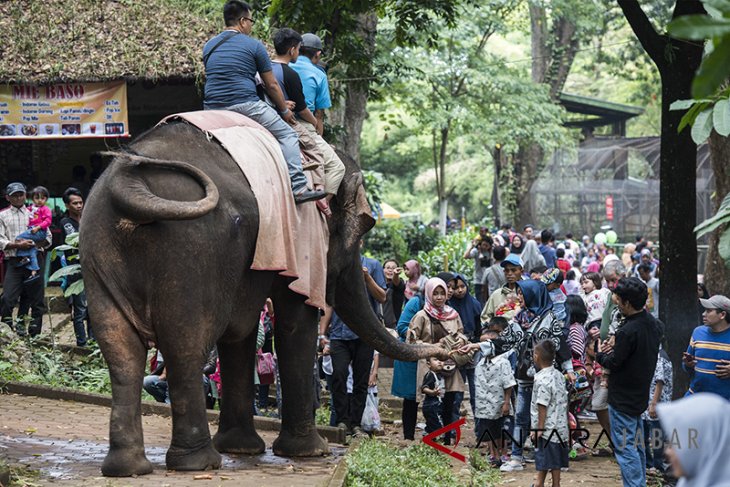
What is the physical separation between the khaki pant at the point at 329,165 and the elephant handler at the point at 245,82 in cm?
38

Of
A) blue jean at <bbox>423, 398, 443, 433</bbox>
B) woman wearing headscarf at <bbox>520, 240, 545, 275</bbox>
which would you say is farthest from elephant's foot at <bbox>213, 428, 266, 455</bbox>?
→ woman wearing headscarf at <bbox>520, 240, 545, 275</bbox>

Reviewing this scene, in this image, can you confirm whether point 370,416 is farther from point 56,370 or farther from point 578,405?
point 56,370

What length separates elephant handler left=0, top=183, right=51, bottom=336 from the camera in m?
14.1

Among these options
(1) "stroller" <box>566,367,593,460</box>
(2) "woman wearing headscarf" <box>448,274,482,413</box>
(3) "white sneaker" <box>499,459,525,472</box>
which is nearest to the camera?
(3) "white sneaker" <box>499,459,525,472</box>

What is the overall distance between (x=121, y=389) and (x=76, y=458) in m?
1.11

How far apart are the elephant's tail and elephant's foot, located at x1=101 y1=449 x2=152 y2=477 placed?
1454 mm

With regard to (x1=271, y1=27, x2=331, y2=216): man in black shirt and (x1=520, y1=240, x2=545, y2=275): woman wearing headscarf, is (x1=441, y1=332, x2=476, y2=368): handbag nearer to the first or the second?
(x1=271, y1=27, x2=331, y2=216): man in black shirt

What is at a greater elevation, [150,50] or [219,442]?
[150,50]

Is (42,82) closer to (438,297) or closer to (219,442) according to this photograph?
(438,297)

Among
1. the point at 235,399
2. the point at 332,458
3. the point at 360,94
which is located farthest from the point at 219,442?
the point at 360,94

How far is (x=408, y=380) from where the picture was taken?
1179 centimetres

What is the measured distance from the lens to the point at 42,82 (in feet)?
56.3

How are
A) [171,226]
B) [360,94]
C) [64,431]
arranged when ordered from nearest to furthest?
[171,226] < [64,431] < [360,94]

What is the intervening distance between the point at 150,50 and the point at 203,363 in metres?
10.5
